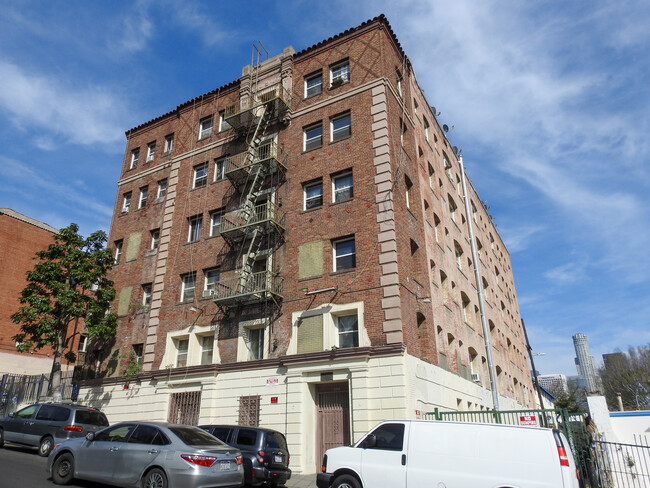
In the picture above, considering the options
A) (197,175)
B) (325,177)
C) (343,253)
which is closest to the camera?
(343,253)

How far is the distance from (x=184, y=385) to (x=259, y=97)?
1648 cm

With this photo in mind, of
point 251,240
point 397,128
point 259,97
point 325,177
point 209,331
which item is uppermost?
point 259,97

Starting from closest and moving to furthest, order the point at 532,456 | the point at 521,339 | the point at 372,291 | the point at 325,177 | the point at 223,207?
the point at 532,456, the point at 372,291, the point at 325,177, the point at 223,207, the point at 521,339

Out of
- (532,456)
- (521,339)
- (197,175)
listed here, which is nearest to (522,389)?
(521,339)

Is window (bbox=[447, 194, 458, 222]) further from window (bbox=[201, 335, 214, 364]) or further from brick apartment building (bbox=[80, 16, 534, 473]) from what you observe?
window (bbox=[201, 335, 214, 364])

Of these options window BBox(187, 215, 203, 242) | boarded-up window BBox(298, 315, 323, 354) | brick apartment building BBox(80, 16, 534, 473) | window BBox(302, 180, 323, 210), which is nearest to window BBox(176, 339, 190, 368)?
brick apartment building BBox(80, 16, 534, 473)

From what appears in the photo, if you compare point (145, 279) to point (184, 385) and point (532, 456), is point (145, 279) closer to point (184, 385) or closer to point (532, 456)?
point (184, 385)

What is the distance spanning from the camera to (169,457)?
9.98 meters

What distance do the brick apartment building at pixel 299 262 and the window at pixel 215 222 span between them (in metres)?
0.09

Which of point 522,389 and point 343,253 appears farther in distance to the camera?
point 522,389

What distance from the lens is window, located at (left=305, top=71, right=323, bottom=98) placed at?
2570 cm

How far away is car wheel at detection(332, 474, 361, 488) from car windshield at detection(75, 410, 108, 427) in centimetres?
1049

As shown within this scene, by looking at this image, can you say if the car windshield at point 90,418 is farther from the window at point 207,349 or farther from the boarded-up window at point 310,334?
the boarded-up window at point 310,334

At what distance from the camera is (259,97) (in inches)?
1079
